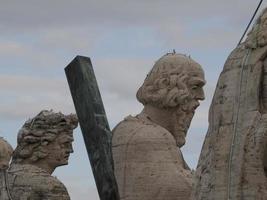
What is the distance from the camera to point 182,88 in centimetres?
1855

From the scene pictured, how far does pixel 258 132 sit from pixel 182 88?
12.5 feet

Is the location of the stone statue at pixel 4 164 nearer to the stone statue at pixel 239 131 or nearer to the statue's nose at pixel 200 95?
the statue's nose at pixel 200 95

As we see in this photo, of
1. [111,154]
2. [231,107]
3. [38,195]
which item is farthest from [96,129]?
[231,107]

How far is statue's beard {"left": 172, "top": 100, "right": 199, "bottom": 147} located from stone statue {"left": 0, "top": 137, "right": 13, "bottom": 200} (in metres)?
2.55

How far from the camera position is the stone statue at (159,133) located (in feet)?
59.6

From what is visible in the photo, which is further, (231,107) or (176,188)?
(176,188)

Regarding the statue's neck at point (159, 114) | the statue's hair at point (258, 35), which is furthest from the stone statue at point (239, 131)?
the statue's neck at point (159, 114)

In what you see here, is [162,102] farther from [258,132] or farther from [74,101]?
[258,132]

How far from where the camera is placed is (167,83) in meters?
18.6

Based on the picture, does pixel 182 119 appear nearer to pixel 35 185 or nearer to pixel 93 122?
pixel 93 122

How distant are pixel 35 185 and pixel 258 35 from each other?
6.33 metres

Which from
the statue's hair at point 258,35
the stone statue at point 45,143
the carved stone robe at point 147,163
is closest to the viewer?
the statue's hair at point 258,35

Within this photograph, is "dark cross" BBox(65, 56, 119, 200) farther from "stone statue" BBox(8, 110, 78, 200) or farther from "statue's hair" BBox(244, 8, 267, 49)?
"statue's hair" BBox(244, 8, 267, 49)

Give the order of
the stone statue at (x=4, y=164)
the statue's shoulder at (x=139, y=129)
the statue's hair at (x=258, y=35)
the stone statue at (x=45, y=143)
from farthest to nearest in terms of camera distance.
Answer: the stone statue at (x=45, y=143) < the stone statue at (x=4, y=164) < the statue's shoulder at (x=139, y=129) < the statue's hair at (x=258, y=35)
